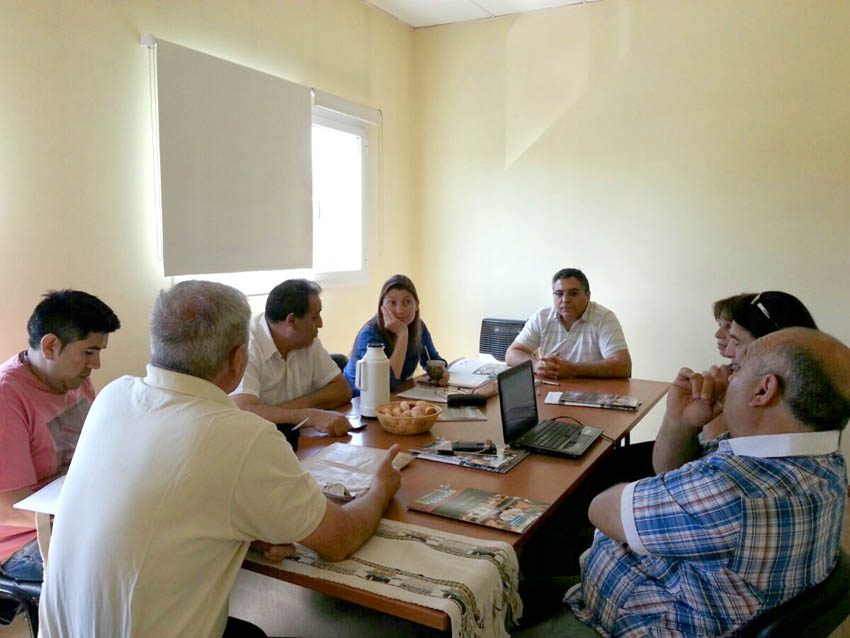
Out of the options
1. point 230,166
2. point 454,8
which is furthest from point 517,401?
point 454,8

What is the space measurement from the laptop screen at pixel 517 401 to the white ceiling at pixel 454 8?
2.93 m

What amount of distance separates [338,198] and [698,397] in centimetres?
292

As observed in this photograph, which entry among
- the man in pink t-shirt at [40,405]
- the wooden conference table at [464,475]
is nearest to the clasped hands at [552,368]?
the wooden conference table at [464,475]

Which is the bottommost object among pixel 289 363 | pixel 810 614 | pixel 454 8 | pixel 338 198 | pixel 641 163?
pixel 810 614

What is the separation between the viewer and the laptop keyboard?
1813 mm

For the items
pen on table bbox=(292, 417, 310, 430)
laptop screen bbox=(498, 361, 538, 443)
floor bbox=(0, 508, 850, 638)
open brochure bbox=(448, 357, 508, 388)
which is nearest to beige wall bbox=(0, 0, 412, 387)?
pen on table bbox=(292, 417, 310, 430)

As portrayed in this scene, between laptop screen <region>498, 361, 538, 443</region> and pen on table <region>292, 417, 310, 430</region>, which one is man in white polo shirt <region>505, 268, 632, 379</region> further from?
pen on table <region>292, 417, 310, 430</region>

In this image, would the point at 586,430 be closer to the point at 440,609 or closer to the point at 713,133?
the point at 440,609

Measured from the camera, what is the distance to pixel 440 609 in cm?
101

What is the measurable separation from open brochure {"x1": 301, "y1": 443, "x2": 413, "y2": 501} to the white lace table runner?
0.20 meters

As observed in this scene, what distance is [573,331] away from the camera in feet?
10.7

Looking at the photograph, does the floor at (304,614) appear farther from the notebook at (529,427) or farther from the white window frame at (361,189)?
the white window frame at (361,189)

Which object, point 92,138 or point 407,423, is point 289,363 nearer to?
point 407,423

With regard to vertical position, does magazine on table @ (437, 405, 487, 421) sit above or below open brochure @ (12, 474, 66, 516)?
below
